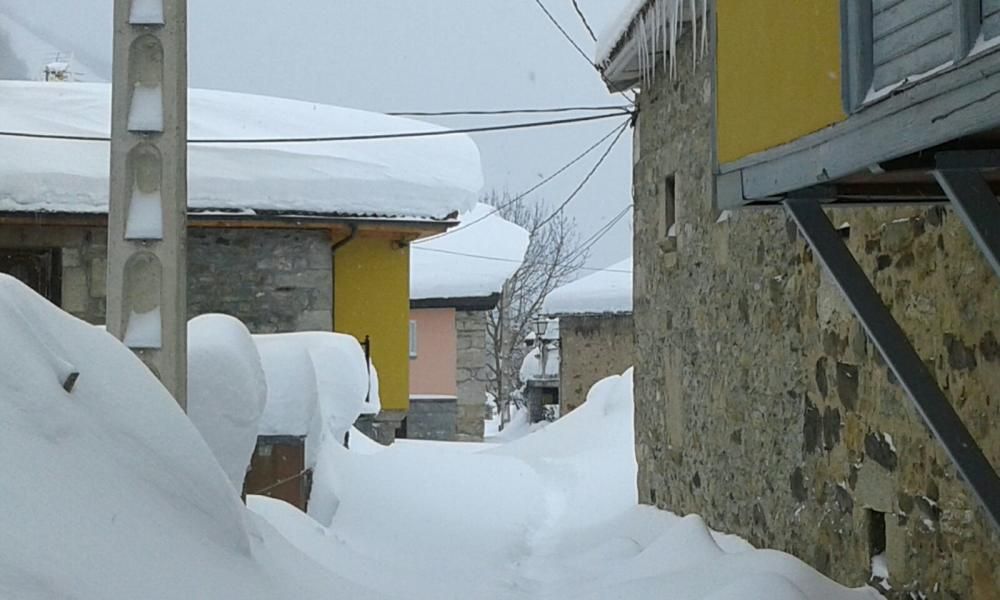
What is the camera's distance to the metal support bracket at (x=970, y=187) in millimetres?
2707

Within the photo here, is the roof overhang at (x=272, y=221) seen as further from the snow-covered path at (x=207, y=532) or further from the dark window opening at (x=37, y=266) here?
the snow-covered path at (x=207, y=532)

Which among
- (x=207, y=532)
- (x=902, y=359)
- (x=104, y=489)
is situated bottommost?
(x=207, y=532)

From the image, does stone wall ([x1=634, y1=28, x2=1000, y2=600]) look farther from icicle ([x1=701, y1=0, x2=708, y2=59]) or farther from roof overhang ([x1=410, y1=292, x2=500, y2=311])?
roof overhang ([x1=410, y1=292, x2=500, y2=311])

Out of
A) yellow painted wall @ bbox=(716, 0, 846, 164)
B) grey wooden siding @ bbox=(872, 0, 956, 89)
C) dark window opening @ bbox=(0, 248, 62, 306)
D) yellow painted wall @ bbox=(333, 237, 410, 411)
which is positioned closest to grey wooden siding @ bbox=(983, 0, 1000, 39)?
grey wooden siding @ bbox=(872, 0, 956, 89)

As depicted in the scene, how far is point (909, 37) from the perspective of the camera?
9.16ft

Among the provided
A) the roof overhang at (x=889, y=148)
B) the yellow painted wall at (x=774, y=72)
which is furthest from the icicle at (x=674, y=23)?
the roof overhang at (x=889, y=148)

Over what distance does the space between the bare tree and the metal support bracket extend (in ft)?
114

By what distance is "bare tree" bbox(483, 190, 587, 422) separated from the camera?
40.1m

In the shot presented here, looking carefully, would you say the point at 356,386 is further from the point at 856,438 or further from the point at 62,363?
the point at 62,363

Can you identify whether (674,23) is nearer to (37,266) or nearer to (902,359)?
(902,359)

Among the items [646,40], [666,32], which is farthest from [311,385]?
[666,32]

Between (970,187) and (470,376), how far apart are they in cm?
2324

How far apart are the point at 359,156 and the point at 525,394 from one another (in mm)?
21903

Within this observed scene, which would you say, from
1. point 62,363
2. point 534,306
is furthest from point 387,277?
point 534,306
